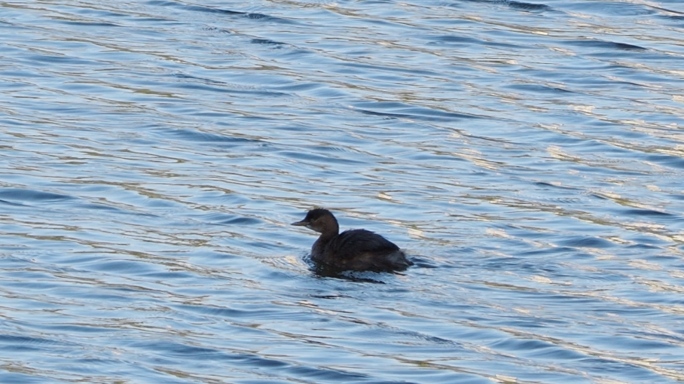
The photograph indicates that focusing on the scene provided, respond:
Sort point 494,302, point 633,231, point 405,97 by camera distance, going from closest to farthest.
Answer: point 494,302 < point 633,231 < point 405,97

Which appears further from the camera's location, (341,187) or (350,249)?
(341,187)

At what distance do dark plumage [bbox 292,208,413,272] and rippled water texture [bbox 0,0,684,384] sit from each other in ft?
0.35

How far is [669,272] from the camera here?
11.5 metres

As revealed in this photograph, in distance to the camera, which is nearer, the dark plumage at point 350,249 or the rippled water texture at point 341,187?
the rippled water texture at point 341,187

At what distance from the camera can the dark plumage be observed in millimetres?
11781

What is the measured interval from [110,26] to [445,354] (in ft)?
34.1

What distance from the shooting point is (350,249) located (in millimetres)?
12047

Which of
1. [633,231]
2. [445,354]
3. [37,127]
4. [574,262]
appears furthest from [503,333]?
[37,127]

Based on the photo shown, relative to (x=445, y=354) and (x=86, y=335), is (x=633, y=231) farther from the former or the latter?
(x=86, y=335)

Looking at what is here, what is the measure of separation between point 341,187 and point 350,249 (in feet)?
6.57

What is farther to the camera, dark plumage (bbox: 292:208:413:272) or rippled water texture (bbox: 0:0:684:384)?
dark plumage (bbox: 292:208:413:272)

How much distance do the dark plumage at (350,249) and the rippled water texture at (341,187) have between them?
108mm

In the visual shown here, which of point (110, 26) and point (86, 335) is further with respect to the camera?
point (110, 26)

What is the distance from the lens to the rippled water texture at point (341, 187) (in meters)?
10.0
